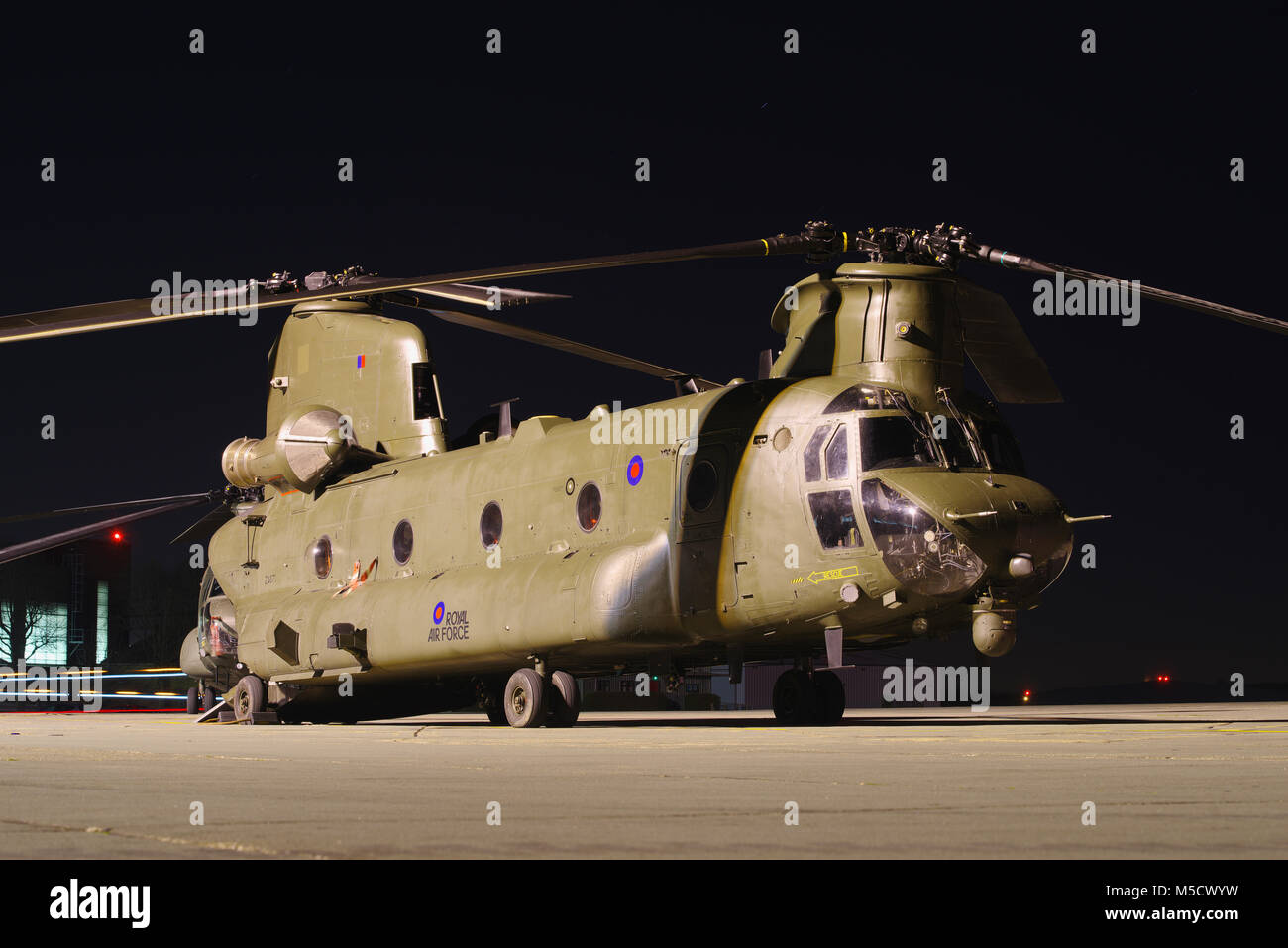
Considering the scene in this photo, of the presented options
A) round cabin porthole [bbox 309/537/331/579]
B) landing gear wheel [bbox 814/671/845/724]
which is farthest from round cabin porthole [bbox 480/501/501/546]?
landing gear wheel [bbox 814/671/845/724]

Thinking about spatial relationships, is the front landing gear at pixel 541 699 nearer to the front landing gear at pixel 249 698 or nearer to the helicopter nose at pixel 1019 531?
the helicopter nose at pixel 1019 531

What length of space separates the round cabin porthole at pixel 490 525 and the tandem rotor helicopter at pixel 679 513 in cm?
5

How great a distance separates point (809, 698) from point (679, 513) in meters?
3.78

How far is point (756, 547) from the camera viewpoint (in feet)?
63.9

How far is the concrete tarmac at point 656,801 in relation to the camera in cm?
504

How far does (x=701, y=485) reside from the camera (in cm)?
2016

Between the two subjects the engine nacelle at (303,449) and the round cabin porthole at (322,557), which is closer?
the round cabin porthole at (322,557)

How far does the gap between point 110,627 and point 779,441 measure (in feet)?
322

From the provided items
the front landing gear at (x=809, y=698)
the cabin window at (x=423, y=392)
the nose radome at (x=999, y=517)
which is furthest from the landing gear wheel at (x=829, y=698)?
the cabin window at (x=423, y=392)

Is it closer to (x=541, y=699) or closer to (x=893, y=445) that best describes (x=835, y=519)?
(x=893, y=445)

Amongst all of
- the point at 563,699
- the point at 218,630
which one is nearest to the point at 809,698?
the point at 563,699
